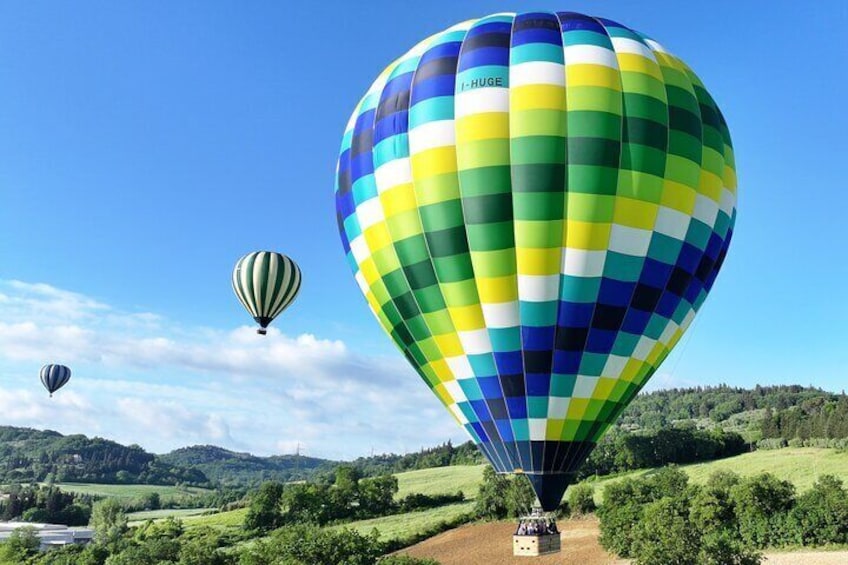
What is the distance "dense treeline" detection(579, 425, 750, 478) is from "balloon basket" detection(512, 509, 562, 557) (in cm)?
6939

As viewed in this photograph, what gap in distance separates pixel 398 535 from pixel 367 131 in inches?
1806

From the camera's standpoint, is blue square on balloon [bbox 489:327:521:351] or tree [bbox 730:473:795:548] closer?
blue square on balloon [bbox 489:327:521:351]

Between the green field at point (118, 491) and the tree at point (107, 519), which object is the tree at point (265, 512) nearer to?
the tree at point (107, 519)

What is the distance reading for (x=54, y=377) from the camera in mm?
61969

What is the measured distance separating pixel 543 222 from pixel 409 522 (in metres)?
53.3

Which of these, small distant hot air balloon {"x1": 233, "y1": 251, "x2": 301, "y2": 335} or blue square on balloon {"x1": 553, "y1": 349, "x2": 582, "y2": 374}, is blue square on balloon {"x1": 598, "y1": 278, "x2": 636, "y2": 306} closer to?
blue square on balloon {"x1": 553, "y1": 349, "x2": 582, "y2": 374}

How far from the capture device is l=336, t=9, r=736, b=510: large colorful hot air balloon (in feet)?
47.1

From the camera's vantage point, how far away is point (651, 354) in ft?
51.4

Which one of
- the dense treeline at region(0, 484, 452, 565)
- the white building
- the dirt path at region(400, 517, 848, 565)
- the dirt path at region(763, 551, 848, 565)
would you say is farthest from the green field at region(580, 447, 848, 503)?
the white building

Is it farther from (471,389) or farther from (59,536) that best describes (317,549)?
(59,536)

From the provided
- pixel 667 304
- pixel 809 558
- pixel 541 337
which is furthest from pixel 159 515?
pixel 667 304

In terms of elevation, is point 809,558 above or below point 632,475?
below

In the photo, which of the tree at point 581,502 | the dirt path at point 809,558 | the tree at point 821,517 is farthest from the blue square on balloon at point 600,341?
the tree at point 581,502

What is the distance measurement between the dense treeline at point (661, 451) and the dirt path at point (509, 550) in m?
25.4
